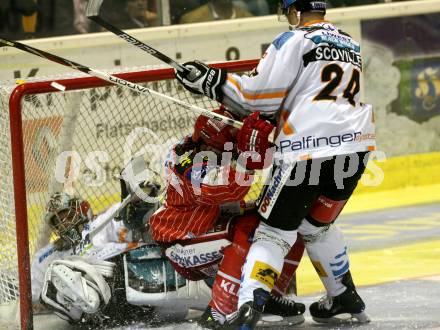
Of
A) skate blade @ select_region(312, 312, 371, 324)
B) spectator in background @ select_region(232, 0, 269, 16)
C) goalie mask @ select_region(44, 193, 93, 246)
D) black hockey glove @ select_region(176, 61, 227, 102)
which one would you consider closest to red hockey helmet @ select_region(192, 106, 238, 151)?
black hockey glove @ select_region(176, 61, 227, 102)

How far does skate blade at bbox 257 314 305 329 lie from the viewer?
4.74 m

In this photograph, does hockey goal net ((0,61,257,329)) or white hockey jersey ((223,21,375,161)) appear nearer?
white hockey jersey ((223,21,375,161))

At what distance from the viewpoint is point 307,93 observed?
416 cm

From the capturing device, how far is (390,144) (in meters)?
8.66

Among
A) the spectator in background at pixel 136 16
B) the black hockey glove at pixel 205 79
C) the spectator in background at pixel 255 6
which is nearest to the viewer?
the black hockey glove at pixel 205 79

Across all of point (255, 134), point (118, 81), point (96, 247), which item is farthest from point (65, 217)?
point (255, 134)

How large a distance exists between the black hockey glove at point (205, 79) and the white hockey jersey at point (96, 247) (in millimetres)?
899

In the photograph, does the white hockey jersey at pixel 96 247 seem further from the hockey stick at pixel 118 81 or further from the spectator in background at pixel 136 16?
the spectator in background at pixel 136 16

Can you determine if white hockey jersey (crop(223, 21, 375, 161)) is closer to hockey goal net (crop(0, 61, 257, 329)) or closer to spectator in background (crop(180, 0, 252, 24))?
hockey goal net (crop(0, 61, 257, 329))

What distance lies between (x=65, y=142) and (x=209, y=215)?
3.14 feet

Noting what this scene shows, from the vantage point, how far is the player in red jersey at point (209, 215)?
439cm

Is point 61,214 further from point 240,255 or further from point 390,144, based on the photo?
point 390,144

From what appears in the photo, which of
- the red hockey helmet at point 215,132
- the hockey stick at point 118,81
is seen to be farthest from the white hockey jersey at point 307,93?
the red hockey helmet at point 215,132

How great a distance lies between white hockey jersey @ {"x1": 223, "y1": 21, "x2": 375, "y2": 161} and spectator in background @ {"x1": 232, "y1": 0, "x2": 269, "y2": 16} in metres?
4.15
